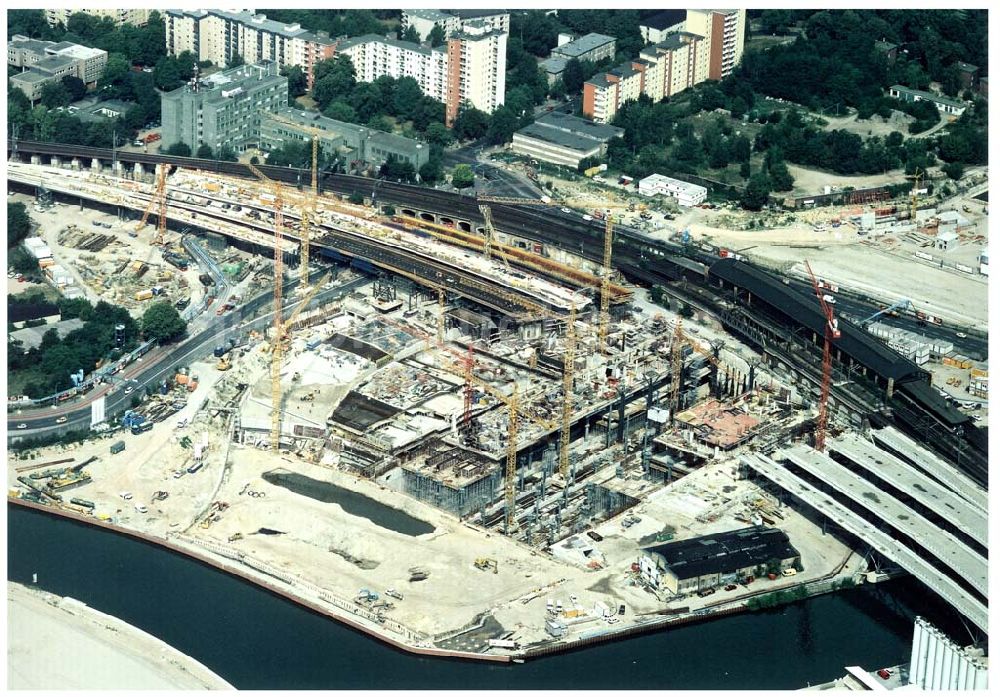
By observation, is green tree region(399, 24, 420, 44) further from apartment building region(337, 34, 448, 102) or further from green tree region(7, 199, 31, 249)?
green tree region(7, 199, 31, 249)

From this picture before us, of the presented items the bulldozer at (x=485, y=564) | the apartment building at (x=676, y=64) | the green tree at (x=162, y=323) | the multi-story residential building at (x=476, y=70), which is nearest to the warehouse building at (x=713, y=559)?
the bulldozer at (x=485, y=564)

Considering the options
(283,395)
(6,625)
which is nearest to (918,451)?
(283,395)

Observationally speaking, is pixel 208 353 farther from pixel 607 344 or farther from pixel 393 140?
pixel 393 140

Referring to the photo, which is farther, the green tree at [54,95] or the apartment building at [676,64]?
the apartment building at [676,64]

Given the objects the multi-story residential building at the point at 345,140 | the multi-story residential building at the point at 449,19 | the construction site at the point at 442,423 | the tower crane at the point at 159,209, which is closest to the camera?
the construction site at the point at 442,423

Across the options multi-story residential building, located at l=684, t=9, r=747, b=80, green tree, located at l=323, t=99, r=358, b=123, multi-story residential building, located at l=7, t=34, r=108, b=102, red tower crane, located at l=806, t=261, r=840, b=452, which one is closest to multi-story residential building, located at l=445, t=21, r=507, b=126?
green tree, located at l=323, t=99, r=358, b=123

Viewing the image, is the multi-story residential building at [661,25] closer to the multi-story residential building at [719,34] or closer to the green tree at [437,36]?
the multi-story residential building at [719,34]

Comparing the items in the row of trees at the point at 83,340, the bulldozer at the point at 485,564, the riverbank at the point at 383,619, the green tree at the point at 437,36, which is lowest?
the riverbank at the point at 383,619
